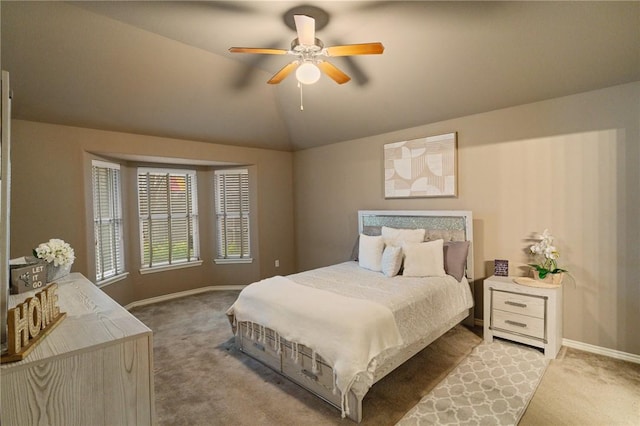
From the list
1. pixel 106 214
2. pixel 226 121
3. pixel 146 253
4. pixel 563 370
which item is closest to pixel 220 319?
pixel 146 253

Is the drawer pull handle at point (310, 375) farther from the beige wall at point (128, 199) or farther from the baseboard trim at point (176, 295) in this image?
the baseboard trim at point (176, 295)

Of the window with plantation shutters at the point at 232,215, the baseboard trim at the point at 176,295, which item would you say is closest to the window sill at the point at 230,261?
the window with plantation shutters at the point at 232,215

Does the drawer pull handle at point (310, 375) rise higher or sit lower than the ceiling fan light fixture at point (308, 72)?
lower

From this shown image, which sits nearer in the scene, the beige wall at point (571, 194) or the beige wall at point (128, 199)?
the beige wall at point (571, 194)

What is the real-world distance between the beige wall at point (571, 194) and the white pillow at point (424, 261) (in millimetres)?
698

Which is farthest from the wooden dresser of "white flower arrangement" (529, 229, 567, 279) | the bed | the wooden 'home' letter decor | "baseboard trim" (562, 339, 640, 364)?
"baseboard trim" (562, 339, 640, 364)

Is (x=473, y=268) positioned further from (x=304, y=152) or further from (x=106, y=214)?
(x=106, y=214)

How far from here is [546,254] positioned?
304cm

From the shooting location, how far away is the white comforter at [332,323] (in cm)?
206

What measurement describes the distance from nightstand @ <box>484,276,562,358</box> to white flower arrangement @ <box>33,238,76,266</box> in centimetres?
391

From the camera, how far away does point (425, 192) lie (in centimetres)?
411

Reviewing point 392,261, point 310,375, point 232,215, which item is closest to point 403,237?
point 392,261

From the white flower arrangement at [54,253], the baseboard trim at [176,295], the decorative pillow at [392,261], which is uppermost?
the white flower arrangement at [54,253]

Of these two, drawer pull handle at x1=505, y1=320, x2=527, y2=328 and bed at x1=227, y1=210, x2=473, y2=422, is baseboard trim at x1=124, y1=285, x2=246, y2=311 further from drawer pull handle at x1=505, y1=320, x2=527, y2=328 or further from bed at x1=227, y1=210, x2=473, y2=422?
drawer pull handle at x1=505, y1=320, x2=527, y2=328
